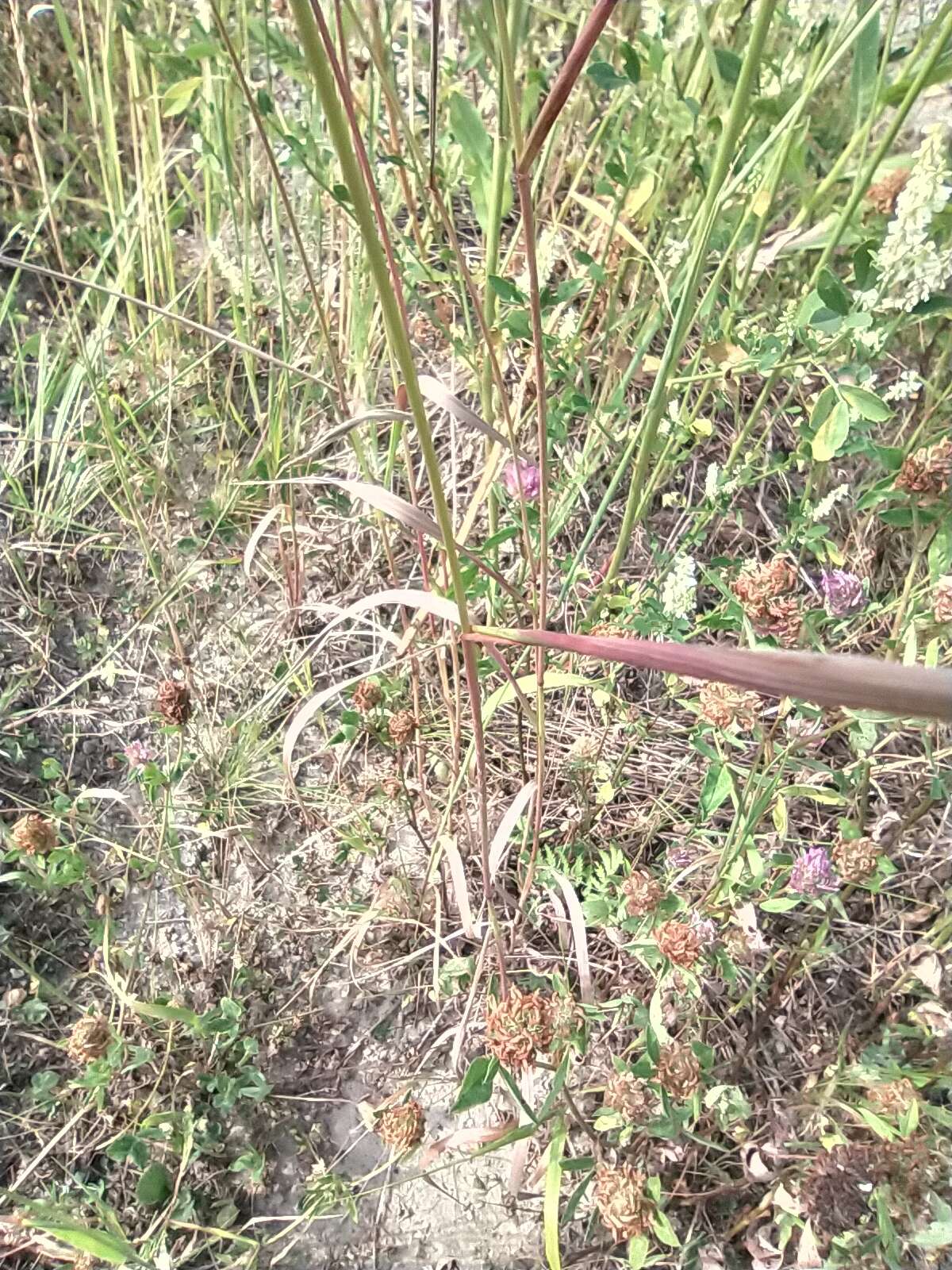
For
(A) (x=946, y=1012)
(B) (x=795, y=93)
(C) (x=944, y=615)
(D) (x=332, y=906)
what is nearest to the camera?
(C) (x=944, y=615)

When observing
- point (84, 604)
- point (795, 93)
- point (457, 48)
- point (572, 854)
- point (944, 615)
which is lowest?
point (572, 854)

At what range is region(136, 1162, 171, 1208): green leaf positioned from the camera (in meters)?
0.92

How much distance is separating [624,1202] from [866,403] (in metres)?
0.75

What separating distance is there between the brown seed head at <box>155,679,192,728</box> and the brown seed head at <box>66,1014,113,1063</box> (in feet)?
1.08

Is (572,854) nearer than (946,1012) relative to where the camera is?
No

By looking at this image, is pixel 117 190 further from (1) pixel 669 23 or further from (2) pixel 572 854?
(2) pixel 572 854

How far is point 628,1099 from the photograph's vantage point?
0.81 meters

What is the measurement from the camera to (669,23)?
1092 mm

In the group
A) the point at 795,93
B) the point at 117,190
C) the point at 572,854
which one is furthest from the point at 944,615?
the point at 117,190

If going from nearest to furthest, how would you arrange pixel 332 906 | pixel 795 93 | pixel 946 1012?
pixel 946 1012
pixel 795 93
pixel 332 906

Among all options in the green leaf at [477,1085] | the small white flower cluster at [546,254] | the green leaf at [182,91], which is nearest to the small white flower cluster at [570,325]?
the small white flower cluster at [546,254]

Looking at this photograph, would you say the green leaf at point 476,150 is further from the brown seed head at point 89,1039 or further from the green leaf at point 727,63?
the brown seed head at point 89,1039

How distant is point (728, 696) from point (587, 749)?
Result: 373mm

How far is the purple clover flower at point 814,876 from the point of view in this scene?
30.8 inches
